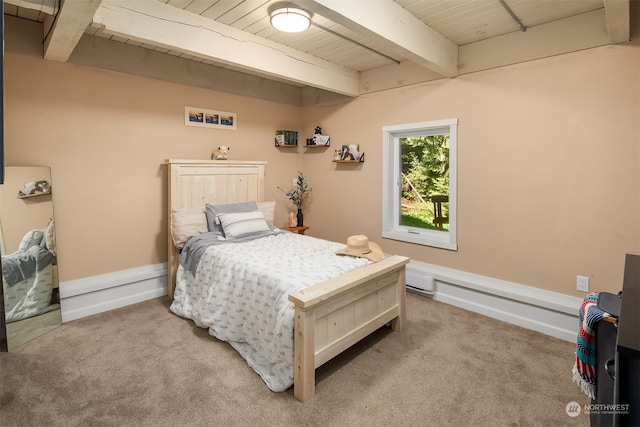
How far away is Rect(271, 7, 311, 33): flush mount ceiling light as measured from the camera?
236 centimetres

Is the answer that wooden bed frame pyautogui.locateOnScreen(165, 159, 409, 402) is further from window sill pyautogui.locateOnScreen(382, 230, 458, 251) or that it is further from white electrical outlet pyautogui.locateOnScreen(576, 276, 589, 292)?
white electrical outlet pyautogui.locateOnScreen(576, 276, 589, 292)

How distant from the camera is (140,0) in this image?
2309 millimetres

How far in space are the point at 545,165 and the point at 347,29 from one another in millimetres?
1934

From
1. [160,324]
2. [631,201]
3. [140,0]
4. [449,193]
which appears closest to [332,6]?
[140,0]

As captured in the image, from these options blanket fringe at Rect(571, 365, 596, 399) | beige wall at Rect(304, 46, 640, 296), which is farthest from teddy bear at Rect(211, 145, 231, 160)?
blanket fringe at Rect(571, 365, 596, 399)

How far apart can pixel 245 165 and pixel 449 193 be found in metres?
2.23

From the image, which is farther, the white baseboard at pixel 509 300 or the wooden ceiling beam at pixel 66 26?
the white baseboard at pixel 509 300

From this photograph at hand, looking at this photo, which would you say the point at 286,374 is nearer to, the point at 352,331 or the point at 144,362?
the point at 352,331

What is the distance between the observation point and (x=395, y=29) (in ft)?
7.79

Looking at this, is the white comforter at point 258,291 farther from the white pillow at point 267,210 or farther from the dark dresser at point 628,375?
the dark dresser at point 628,375

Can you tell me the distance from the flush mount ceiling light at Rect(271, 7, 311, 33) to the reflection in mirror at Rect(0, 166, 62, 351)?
7.27ft

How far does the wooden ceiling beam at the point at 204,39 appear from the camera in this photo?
225 cm

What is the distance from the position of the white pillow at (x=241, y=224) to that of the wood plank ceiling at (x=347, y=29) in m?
1.37

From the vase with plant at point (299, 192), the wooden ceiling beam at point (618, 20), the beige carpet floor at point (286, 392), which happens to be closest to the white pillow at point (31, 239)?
the beige carpet floor at point (286, 392)
